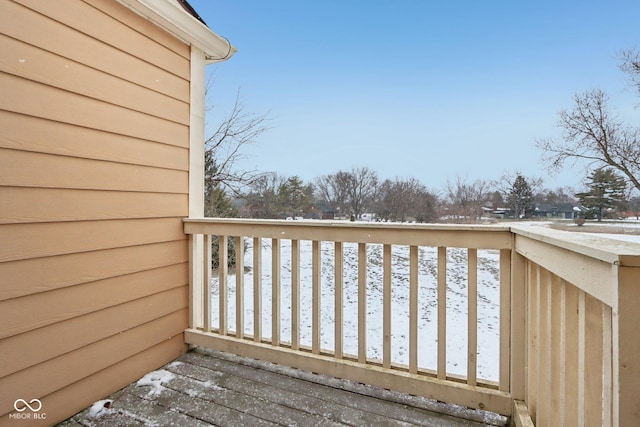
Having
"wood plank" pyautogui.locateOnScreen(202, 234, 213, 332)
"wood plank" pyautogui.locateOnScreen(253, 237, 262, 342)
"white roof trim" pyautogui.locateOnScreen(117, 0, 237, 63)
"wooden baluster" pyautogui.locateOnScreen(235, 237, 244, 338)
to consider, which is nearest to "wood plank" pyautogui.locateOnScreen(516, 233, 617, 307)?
"wood plank" pyautogui.locateOnScreen(253, 237, 262, 342)

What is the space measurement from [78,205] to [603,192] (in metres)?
6.40

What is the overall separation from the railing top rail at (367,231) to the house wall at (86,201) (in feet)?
1.25

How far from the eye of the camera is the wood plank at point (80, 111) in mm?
1279

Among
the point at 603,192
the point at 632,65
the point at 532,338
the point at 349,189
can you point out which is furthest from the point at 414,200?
the point at 632,65

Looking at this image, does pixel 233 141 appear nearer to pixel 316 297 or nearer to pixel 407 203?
pixel 407 203

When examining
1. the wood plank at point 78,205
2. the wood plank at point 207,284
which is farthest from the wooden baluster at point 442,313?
the wood plank at point 78,205


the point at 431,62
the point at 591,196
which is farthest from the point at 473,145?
the point at 591,196

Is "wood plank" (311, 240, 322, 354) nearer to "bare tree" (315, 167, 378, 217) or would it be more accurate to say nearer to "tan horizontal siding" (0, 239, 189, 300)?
"tan horizontal siding" (0, 239, 189, 300)

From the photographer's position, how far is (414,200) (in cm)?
665

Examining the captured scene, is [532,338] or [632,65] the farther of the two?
[632,65]

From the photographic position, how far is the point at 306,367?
5.88 feet

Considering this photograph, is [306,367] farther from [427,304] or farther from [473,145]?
[473,145]

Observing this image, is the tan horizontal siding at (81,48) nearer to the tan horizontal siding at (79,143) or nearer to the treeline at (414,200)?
the tan horizontal siding at (79,143)

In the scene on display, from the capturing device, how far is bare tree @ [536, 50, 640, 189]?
6.34m
